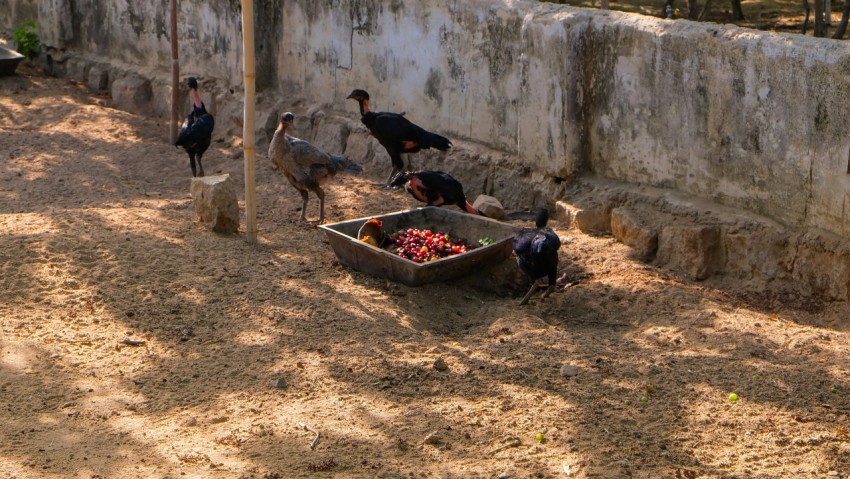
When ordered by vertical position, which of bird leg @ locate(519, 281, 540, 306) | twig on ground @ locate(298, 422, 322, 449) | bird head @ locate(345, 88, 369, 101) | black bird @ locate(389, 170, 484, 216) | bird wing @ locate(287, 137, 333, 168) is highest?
bird head @ locate(345, 88, 369, 101)

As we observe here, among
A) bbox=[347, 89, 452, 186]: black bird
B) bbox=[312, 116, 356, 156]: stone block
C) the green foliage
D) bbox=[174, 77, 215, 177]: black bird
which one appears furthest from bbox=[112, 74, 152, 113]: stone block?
bbox=[347, 89, 452, 186]: black bird

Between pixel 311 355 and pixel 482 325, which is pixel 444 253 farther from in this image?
pixel 311 355

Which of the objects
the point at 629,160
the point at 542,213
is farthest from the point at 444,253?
the point at 629,160

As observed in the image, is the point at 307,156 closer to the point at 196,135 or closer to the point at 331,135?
the point at 196,135

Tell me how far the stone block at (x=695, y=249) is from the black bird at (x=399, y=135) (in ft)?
7.45

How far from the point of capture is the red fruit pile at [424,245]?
749 cm

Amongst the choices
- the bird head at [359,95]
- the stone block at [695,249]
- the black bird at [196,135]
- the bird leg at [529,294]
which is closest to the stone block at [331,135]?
the bird head at [359,95]

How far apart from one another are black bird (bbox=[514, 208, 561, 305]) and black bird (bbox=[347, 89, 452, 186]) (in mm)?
1935

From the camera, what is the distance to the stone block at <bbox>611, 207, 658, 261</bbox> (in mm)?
7655

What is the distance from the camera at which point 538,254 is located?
6988 mm

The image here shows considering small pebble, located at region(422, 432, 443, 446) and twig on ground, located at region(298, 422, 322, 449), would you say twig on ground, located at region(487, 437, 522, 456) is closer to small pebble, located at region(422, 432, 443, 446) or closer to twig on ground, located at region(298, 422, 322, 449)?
small pebble, located at region(422, 432, 443, 446)

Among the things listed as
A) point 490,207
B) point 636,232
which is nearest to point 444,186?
point 490,207

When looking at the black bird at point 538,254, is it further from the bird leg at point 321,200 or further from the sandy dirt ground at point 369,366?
the bird leg at point 321,200

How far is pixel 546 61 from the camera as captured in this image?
8.32m
